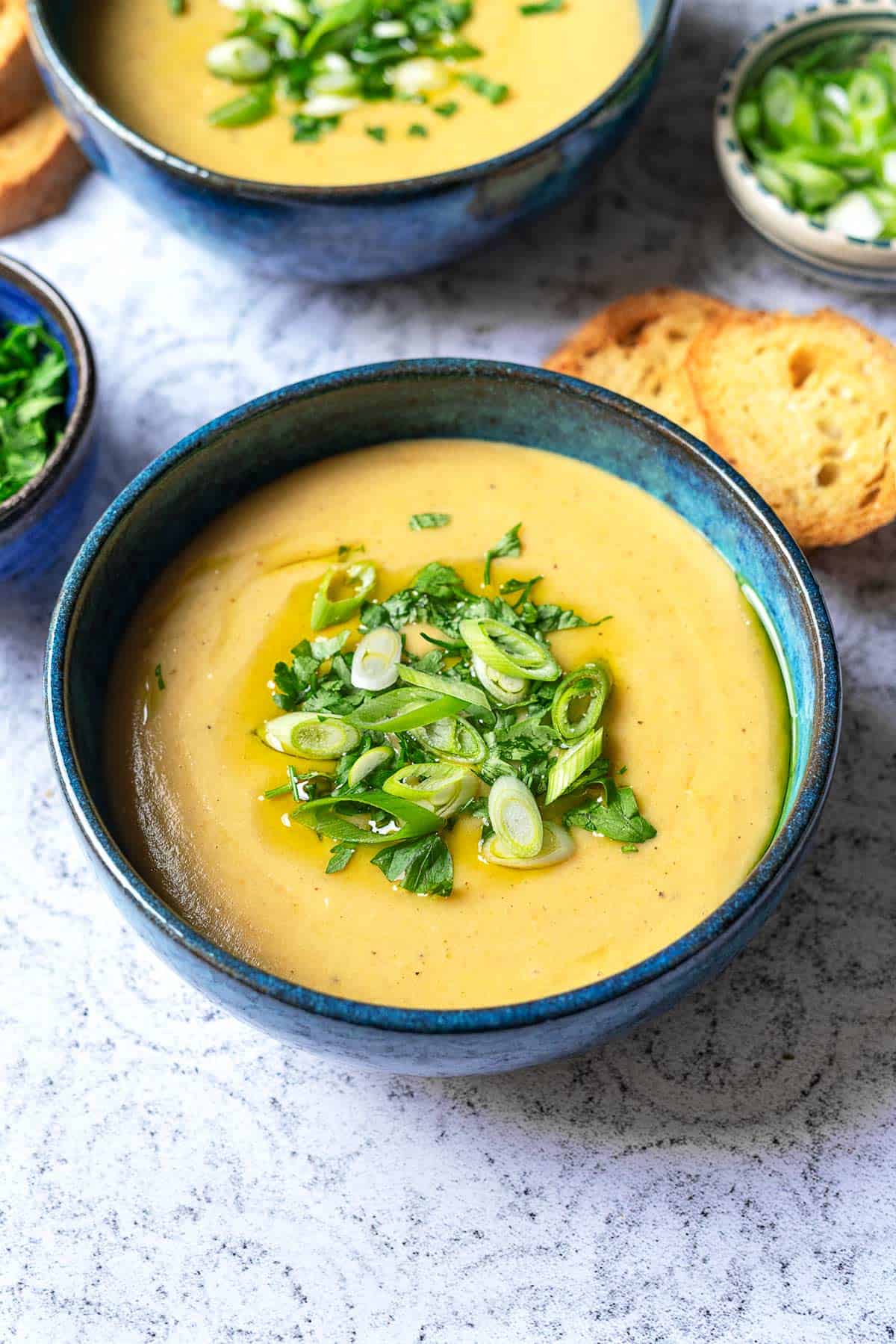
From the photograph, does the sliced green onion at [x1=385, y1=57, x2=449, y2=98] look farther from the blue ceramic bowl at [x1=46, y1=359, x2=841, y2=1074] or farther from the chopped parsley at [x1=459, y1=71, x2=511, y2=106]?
the blue ceramic bowl at [x1=46, y1=359, x2=841, y2=1074]

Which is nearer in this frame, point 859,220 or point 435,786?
point 435,786

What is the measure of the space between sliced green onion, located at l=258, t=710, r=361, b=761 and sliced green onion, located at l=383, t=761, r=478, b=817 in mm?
94

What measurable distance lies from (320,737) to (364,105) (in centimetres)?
152

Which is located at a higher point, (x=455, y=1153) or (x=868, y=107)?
(x=868, y=107)

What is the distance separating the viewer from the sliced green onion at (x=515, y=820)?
199 cm

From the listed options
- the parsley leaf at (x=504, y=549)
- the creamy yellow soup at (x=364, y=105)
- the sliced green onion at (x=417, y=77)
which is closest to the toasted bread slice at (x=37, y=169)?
the creamy yellow soup at (x=364, y=105)

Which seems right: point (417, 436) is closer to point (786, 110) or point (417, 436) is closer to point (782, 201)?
point (782, 201)

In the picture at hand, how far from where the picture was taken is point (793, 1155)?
83.1 inches

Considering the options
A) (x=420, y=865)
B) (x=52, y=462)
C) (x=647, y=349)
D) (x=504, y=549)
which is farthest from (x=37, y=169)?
(x=420, y=865)

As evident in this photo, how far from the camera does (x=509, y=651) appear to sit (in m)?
2.17

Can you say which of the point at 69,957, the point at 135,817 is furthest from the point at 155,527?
the point at 69,957

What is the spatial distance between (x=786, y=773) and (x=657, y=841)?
23cm

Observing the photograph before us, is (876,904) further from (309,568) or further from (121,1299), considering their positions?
(121,1299)

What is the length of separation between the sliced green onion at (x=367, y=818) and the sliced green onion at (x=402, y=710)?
0.32ft
